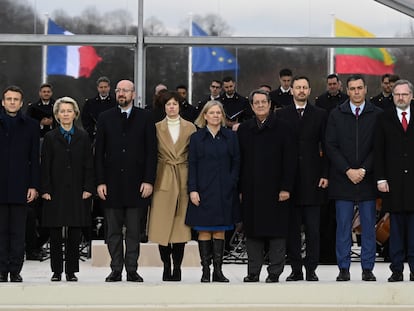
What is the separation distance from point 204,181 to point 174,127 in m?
0.58

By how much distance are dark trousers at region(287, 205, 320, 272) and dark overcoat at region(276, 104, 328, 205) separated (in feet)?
0.35

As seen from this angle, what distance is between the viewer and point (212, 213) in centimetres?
875

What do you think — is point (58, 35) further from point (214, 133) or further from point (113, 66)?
point (214, 133)

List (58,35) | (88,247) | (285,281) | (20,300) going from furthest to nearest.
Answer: (58,35), (88,247), (285,281), (20,300)

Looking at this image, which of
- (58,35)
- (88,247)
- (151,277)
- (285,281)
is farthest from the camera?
(58,35)

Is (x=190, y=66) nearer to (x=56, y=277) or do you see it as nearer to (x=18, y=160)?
(x=18, y=160)

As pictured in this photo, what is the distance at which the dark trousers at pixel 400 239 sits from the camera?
8.85 m

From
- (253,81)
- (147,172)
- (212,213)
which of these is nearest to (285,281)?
(212,213)

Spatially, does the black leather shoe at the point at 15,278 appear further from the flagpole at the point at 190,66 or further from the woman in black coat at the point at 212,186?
the flagpole at the point at 190,66

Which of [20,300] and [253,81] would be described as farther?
[253,81]

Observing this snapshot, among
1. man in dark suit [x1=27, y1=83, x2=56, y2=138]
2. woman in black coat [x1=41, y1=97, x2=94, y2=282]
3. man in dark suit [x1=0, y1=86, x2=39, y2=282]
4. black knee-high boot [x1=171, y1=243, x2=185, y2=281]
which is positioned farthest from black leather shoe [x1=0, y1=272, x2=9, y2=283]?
man in dark suit [x1=27, y1=83, x2=56, y2=138]

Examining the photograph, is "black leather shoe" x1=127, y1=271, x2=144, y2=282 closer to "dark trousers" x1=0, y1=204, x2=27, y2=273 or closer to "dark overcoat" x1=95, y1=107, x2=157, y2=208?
"dark overcoat" x1=95, y1=107, x2=157, y2=208

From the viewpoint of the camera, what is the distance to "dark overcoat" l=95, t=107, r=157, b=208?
881 cm

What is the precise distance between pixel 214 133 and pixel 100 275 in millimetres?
2022
